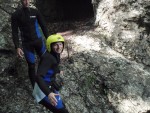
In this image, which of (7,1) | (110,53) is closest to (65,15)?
(7,1)

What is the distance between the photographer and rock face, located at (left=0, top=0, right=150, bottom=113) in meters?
7.39

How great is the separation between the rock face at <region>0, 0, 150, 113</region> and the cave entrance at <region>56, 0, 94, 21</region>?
3.49 m

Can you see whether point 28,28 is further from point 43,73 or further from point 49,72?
point 43,73

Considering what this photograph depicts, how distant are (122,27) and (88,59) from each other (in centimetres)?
192

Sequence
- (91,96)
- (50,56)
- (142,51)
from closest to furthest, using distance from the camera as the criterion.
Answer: (50,56)
(91,96)
(142,51)

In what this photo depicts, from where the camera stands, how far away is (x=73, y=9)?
566 inches

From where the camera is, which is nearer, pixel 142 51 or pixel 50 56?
pixel 50 56

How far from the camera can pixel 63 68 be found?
8.29m

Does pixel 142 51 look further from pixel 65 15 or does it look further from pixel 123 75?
pixel 65 15

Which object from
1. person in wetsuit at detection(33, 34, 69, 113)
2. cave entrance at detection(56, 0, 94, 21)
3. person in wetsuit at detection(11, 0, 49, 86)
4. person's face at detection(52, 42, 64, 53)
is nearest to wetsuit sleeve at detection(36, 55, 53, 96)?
person in wetsuit at detection(33, 34, 69, 113)

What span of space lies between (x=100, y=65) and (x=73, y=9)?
675 cm

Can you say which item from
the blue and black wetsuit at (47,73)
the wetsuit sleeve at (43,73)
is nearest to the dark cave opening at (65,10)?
the blue and black wetsuit at (47,73)

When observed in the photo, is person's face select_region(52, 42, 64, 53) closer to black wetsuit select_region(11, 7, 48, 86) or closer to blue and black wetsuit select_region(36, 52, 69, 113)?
blue and black wetsuit select_region(36, 52, 69, 113)

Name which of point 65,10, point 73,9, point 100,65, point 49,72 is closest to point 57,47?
point 49,72
